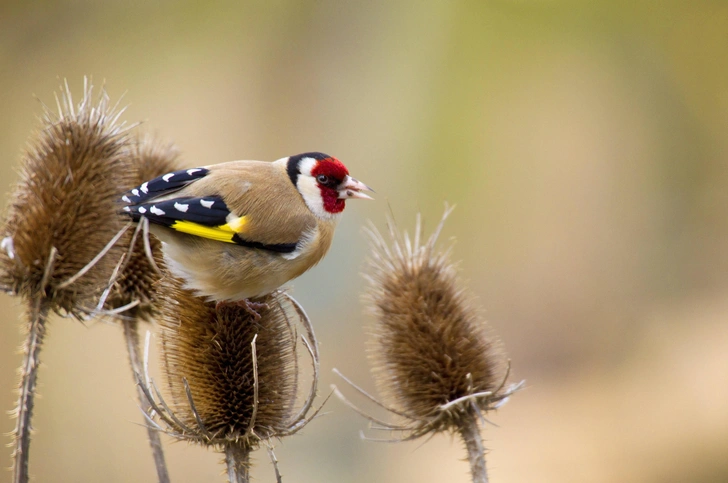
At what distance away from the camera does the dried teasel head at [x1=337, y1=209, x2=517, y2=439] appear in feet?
12.2

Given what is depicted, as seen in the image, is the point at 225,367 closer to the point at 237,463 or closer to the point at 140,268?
the point at 237,463

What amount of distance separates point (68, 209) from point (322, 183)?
1418 millimetres

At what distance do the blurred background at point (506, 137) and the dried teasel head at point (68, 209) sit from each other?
17.4ft

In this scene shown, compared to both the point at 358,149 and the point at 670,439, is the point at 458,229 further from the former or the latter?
the point at 670,439

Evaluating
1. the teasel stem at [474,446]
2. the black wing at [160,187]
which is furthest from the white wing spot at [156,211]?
the teasel stem at [474,446]

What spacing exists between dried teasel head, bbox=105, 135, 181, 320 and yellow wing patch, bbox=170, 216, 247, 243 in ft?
1.41

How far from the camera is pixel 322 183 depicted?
4180mm

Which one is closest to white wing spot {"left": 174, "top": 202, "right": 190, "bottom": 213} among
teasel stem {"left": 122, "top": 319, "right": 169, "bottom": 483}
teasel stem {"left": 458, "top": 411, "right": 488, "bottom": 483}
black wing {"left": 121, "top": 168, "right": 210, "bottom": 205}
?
black wing {"left": 121, "top": 168, "right": 210, "bottom": 205}

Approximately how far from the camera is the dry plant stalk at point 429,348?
12.1 ft

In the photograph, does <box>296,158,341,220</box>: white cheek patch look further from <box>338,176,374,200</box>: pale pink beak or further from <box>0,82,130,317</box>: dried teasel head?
<box>0,82,130,317</box>: dried teasel head

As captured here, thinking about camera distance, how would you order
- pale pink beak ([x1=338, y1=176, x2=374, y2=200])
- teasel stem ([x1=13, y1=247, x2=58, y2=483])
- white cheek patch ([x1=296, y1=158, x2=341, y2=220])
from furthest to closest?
1. pale pink beak ([x1=338, y1=176, x2=374, y2=200])
2. white cheek patch ([x1=296, y1=158, x2=341, y2=220])
3. teasel stem ([x1=13, y1=247, x2=58, y2=483])

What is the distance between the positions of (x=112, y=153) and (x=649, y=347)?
8.22 metres

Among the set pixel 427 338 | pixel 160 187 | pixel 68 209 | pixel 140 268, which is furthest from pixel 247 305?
pixel 68 209

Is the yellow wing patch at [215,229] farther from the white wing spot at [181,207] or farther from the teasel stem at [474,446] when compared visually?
the teasel stem at [474,446]
